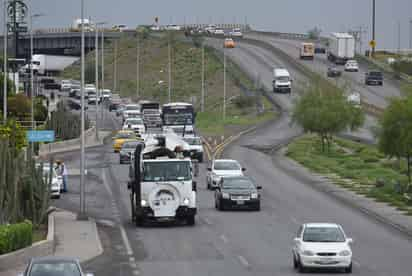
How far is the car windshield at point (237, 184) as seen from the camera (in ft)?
159

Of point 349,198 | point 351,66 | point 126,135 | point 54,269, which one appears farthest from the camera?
point 351,66

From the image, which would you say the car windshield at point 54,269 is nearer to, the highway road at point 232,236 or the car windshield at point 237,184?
the highway road at point 232,236

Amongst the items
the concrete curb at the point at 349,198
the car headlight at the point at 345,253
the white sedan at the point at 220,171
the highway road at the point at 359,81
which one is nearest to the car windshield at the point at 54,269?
the car headlight at the point at 345,253

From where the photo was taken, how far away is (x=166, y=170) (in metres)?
42.2

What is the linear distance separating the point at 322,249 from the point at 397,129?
90.2 feet

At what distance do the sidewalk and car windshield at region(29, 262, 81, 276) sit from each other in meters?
7.09

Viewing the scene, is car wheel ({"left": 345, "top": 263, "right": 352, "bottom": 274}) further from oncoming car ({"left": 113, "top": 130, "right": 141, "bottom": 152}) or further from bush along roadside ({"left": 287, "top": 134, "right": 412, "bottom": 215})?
oncoming car ({"left": 113, "top": 130, "right": 141, "bottom": 152})

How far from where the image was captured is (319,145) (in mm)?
86562

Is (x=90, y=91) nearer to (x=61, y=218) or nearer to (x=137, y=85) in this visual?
(x=137, y=85)

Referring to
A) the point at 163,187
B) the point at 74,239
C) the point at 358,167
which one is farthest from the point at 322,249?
the point at 358,167

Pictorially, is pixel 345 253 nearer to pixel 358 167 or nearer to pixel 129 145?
pixel 358 167

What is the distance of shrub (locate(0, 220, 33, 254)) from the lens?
108ft

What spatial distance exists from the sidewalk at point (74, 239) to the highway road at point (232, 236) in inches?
16.9

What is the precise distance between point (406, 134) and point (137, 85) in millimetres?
96329
